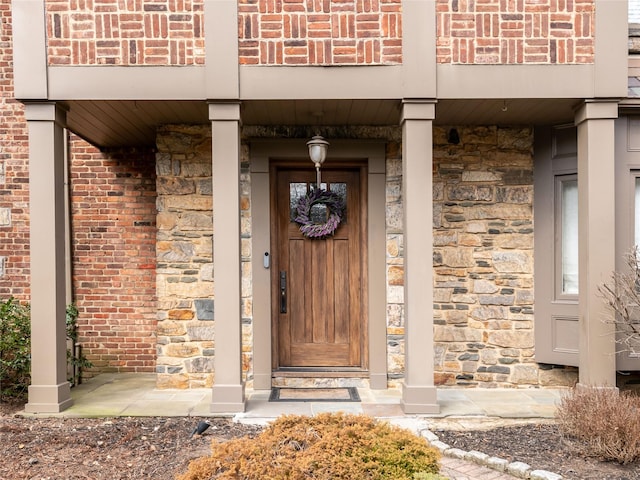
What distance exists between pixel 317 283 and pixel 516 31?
310cm

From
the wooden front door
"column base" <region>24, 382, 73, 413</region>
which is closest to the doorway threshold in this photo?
the wooden front door

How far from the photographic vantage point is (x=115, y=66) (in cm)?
423

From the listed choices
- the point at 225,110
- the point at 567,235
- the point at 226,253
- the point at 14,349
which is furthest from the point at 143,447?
the point at 567,235

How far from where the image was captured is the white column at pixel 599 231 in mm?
4242

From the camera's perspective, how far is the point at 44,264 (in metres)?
4.29

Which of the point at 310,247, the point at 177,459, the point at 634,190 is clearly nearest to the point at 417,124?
the point at 310,247

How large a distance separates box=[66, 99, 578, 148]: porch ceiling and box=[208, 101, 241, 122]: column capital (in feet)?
0.48

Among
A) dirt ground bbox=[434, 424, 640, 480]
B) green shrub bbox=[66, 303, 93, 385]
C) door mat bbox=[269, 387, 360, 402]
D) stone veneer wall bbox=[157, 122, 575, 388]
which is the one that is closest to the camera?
dirt ground bbox=[434, 424, 640, 480]

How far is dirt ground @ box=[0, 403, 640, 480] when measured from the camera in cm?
322

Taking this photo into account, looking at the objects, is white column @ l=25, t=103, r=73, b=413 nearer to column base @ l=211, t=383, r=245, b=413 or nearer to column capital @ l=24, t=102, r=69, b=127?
column capital @ l=24, t=102, r=69, b=127

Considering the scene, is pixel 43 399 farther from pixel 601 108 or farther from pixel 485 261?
pixel 601 108

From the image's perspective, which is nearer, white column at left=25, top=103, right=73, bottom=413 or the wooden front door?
white column at left=25, top=103, right=73, bottom=413

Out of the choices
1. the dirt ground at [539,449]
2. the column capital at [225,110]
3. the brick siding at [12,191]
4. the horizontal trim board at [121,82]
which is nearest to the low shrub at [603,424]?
the dirt ground at [539,449]

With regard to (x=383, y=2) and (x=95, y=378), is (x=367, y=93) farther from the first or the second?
(x=95, y=378)
